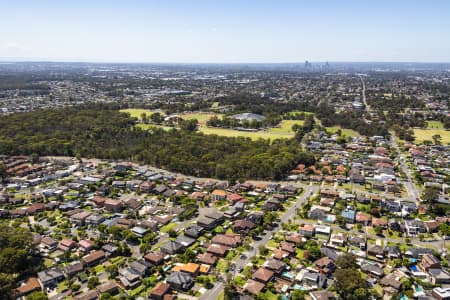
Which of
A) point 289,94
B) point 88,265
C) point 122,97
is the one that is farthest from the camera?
point 289,94

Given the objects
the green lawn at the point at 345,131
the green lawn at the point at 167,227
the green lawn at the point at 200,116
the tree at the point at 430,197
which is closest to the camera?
the green lawn at the point at 167,227

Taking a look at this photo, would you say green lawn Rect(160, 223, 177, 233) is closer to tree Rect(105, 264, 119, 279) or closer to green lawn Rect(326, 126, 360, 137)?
tree Rect(105, 264, 119, 279)

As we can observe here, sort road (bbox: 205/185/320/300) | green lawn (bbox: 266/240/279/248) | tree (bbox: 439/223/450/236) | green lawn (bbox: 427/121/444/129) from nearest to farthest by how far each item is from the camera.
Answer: road (bbox: 205/185/320/300), green lawn (bbox: 266/240/279/248), tree (bbox: 439/223/450/236), green lawn (bbox: 427/121/444/129)

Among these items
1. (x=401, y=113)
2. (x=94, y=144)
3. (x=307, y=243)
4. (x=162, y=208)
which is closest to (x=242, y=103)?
(x=401, y=113)

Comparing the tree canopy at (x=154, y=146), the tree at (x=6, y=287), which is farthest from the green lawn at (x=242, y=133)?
the tree at (x=6, y=287)

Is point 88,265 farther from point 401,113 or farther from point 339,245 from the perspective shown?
point 401,113

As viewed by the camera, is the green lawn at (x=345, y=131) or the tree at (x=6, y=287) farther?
the green lawn at (x=345, y=131)

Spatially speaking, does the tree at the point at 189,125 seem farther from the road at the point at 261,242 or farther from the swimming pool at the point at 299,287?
the swimming pool at the point at 299,287

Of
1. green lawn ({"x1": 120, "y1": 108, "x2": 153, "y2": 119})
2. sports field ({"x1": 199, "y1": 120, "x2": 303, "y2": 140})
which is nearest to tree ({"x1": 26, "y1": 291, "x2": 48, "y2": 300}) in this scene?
sports field ({"x1": 199, "y1": 120, "x2": 303, "y2": 140})
